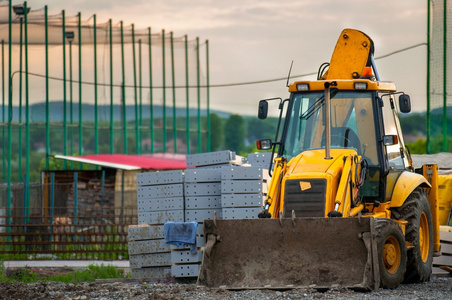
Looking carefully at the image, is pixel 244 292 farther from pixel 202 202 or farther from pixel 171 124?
pixel 171 124

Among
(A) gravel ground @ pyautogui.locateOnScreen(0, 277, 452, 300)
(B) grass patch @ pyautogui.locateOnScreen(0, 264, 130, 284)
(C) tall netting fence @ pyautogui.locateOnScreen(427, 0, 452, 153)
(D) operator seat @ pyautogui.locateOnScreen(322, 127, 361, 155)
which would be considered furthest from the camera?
(C) tall netting fence @ pyautogui.locateOnScreen(427, 0, 452, 153)

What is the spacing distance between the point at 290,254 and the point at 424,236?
3.09 metres

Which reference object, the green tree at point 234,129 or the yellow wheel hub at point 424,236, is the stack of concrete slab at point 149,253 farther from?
the green tree at point 234,129

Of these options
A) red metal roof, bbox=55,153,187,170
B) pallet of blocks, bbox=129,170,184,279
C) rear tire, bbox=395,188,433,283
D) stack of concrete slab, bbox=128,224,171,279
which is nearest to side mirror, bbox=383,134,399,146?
rear tire, bbox=395,188,433,283

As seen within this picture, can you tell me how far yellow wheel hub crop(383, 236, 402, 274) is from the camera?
12508 mm

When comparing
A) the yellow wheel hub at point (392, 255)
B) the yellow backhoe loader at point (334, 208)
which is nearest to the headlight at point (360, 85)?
the yellow backhoe loader at point (334, 208)

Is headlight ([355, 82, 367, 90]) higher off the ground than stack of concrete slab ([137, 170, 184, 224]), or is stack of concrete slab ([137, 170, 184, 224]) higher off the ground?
headlight ([355, 82, 367, 90])

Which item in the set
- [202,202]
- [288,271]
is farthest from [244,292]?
[202,202]

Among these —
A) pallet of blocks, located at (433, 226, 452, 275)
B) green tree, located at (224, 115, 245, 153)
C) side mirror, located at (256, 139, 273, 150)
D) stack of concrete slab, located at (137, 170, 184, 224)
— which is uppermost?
green tree, located at (224, 115, 245, 153)

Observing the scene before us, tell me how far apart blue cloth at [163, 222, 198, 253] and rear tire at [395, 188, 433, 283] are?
4.04 metres

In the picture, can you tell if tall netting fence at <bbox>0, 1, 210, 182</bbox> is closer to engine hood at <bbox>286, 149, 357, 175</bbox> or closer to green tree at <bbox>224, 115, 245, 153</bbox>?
engine hood at <bbox>286, 149, 357, 175</bbox>

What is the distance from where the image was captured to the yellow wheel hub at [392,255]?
12.5 metres

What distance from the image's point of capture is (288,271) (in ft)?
40.0

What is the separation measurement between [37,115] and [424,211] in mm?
24507
